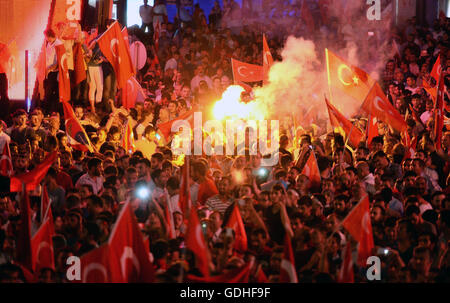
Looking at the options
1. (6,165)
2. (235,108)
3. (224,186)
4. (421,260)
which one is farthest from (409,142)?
(6,165)

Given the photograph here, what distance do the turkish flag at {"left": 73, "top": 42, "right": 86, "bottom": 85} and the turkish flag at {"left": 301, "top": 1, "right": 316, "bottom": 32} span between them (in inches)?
239

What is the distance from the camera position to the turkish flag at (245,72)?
13.9m

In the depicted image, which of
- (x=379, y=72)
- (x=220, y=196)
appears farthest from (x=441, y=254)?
(x=379, y=72)

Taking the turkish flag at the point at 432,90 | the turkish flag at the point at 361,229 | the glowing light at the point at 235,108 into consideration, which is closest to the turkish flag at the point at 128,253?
the turkish flag at the point at 361,229

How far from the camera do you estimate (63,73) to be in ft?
44.5

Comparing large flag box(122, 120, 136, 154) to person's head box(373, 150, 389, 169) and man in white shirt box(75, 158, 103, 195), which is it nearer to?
man in white shirt box(75, 158, 103, 195)

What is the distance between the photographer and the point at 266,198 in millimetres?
8109

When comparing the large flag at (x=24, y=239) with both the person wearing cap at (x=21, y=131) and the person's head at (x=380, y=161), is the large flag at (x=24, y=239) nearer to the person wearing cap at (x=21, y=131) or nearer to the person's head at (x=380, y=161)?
the person wearing cap at (x=21, y=131)

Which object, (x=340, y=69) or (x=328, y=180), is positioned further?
(x=340, y=69)

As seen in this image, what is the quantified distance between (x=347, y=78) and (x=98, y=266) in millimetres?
6094

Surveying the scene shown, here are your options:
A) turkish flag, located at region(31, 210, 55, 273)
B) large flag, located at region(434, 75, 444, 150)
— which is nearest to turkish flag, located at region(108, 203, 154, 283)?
turkish flag, located at region(31, 210, 55, 273)
